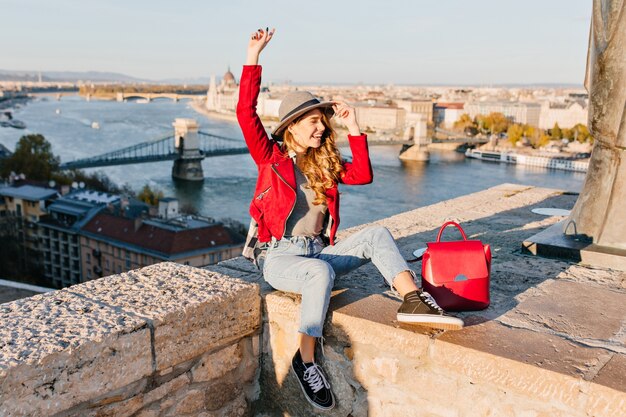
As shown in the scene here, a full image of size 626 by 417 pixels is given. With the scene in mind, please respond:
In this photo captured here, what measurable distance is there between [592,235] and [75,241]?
13.4m

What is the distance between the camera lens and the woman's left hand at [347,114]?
4.01 ft

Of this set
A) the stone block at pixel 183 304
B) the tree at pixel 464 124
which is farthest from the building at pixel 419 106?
the stone block at pixel 183 304

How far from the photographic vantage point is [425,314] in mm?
1021

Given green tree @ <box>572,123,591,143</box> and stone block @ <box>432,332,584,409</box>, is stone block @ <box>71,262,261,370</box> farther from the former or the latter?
green tree @ <box>572,123,591,143</box>

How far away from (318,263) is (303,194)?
0.15 metres

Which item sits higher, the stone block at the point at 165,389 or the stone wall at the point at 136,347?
the stone wall at the point at 136,347

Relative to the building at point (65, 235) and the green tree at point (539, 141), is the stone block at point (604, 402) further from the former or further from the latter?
the green tree at point (539, 141)

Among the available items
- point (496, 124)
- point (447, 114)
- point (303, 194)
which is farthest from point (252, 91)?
point (447, 114)

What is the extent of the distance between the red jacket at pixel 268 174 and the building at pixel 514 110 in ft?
149

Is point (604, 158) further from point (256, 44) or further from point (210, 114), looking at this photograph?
point (210, 114)

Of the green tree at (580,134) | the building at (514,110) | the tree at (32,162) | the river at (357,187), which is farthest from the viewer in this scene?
the building at (514,110)

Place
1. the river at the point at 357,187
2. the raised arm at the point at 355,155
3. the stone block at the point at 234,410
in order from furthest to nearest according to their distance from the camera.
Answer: the river at the point at 357,187 < the raised arm at the point at 355,155 < the stone block at the point at 234,410

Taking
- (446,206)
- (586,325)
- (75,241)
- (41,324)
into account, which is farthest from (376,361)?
(75,241)

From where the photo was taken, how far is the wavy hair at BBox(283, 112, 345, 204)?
1197mm
